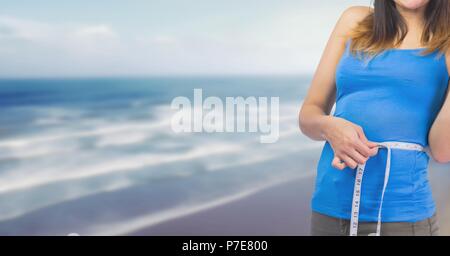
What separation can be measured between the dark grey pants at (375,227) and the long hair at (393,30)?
26cm

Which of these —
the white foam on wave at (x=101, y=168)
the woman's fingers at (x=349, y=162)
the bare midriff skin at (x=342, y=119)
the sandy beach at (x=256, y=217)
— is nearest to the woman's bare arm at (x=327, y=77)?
the bare midriff skin at (x=342, y=119)

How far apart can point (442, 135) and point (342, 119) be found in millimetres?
148

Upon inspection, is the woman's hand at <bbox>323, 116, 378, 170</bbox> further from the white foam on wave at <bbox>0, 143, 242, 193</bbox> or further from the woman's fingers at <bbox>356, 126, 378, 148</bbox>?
the white foam on wave at <bbox>0, 143, 242, 193</bbox>

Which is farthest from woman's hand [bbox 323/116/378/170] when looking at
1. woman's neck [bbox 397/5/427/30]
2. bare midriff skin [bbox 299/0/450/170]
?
woman's neck [bbox 397/5/427/30]

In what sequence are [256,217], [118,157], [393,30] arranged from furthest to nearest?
[118,157], [256,217], [393,30]

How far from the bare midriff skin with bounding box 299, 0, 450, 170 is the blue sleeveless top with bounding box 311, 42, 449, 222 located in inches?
0.9

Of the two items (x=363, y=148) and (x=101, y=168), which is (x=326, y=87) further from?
(x=101, y=168)

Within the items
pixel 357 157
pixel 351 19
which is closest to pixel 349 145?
pixel 357 157

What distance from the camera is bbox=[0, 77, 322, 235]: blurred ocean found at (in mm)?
1563

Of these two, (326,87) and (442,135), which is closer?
(442,135)

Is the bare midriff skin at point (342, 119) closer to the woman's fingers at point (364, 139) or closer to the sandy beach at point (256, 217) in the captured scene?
the woman's fingers at point (364, 139)

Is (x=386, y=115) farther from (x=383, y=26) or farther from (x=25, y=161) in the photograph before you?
(x=25, y=161)

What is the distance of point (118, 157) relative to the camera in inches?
68.4

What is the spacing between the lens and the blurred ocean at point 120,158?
5.12 ft
